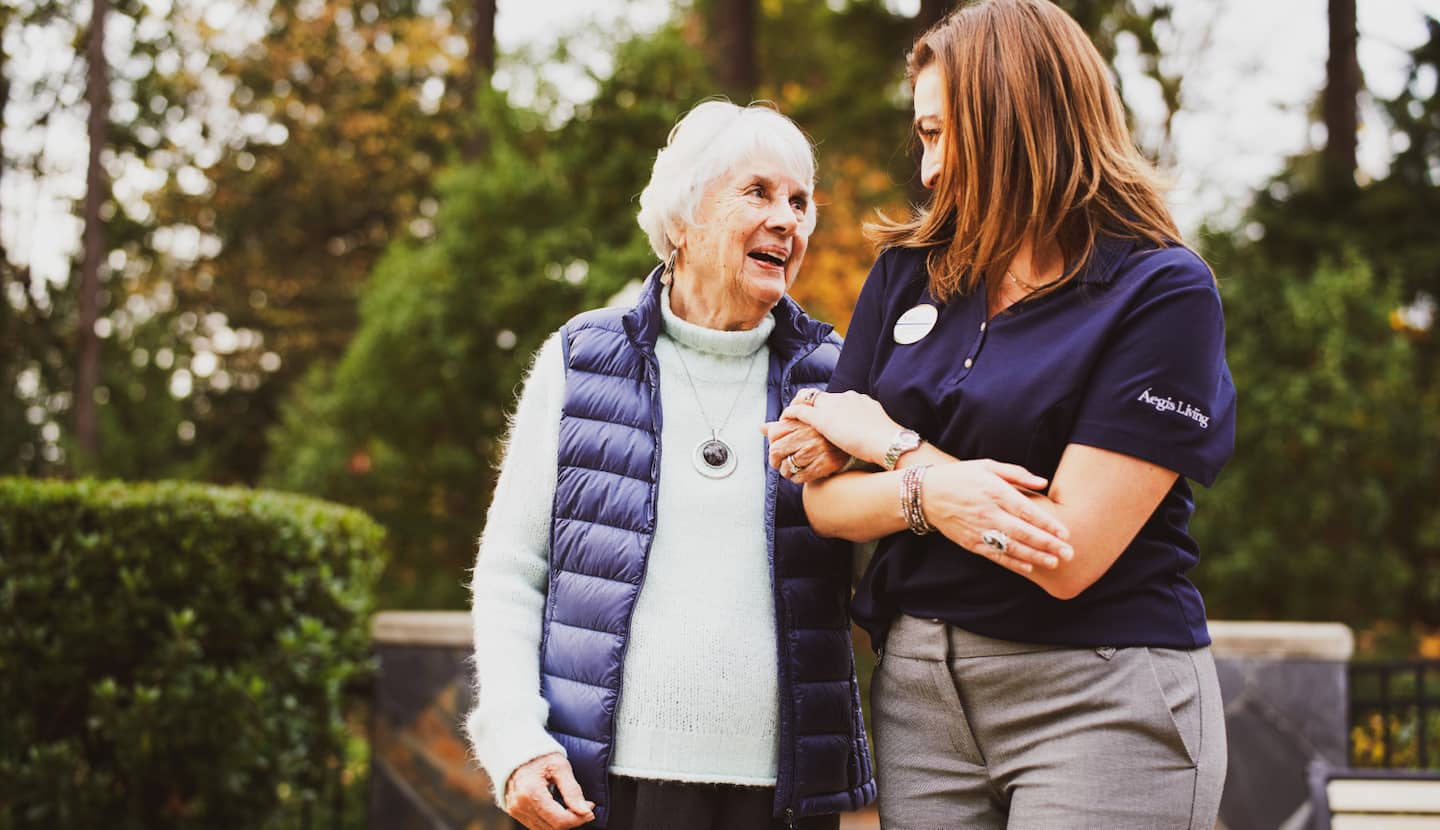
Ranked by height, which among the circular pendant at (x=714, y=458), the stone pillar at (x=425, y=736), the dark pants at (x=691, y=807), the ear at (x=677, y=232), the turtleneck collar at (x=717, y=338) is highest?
the ear at (x=677, y=232)

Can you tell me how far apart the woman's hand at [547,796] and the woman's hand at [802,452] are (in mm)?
617

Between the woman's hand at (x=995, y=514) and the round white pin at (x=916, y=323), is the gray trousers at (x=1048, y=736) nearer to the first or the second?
the woman's hand at (x=995, y=514)

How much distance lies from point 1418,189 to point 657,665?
1041 centimetres

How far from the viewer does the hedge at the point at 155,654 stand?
153 inches

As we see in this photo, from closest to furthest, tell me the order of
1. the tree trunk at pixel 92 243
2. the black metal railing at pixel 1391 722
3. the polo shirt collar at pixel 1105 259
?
the polo shirt collar at pixel 1105 259
the black metal railing at pixel 1391 722
the tree trunk at pixel 92 243

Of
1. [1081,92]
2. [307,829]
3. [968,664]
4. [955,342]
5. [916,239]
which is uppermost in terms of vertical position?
[1081,92]

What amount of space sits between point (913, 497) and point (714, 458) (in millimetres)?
531

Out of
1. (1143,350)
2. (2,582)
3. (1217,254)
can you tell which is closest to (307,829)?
(2,582)

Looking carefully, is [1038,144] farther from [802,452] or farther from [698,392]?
[698,392]

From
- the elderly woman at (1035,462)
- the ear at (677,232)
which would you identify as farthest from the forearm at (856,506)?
the ear at (677,232)

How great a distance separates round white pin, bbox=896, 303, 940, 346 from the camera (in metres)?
1.90

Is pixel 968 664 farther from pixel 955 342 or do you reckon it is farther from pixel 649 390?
pixel 649 390

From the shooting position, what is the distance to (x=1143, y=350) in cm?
166

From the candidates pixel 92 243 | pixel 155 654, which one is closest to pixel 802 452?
pixel 155 654
